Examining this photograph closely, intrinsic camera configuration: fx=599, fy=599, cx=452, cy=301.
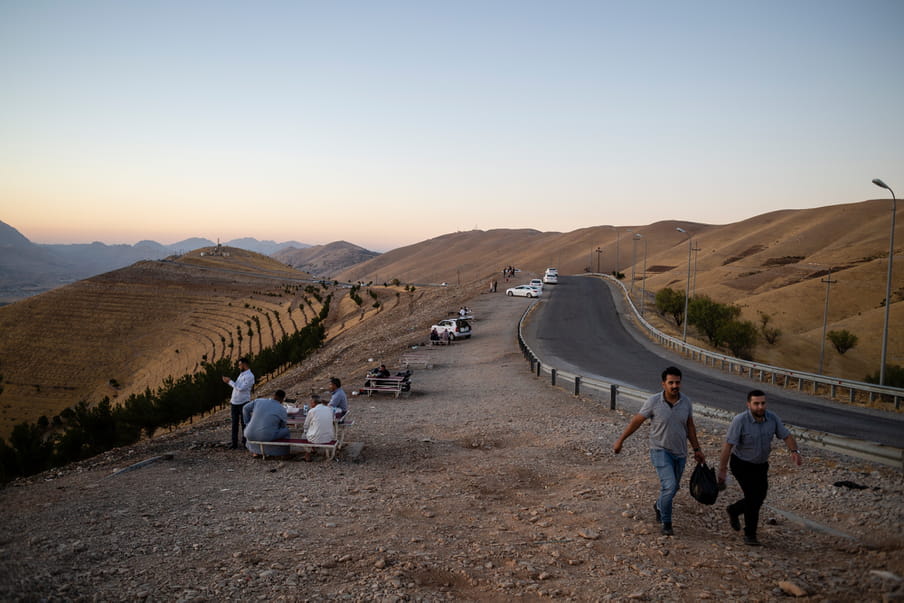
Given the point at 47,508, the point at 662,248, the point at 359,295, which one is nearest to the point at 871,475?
the point at 47,508

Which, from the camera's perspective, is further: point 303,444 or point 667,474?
point 303,444

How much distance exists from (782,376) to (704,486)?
18.7 m

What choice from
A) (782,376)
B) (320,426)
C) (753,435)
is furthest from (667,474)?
(782,376)

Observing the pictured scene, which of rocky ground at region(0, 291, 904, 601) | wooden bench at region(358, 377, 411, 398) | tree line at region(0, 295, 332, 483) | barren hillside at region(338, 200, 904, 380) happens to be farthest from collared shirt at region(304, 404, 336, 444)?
barren hillside at region(338, 200, 904, 380)

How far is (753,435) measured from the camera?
20.1 feet

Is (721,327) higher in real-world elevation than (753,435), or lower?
lower

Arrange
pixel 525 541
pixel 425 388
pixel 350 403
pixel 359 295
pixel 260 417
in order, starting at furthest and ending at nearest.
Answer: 1. pixel 359 295
2. pixel 425 388
3. pixel 350 403
4. pixel 260 417
5. pixel 525 541

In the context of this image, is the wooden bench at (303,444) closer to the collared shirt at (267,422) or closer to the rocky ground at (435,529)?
the collared shirt at (267,422)

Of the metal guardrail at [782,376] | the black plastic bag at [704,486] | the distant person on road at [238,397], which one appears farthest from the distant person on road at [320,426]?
the metal guardrail at [782,376]

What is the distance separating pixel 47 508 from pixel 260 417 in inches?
132

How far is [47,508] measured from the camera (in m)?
8.00

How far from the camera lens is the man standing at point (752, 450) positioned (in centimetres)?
613

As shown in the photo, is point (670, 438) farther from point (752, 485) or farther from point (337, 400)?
point (337, 400)

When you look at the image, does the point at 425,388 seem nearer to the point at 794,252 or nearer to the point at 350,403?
the point at 350,403
